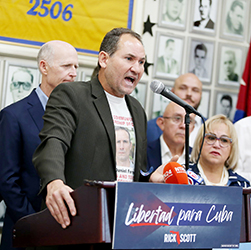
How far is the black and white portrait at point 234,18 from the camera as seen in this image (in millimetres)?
5207

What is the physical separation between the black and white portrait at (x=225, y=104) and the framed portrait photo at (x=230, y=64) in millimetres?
143

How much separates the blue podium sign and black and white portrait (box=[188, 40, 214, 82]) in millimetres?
3823

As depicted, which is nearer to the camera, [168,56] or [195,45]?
[168,56]

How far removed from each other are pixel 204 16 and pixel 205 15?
20 millimetres

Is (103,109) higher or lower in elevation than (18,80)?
lower

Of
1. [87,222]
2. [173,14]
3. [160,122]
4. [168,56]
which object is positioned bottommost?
[87,222]

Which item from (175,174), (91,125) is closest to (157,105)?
(91,125)

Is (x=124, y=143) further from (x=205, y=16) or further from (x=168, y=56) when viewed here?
(x=205, y=16)

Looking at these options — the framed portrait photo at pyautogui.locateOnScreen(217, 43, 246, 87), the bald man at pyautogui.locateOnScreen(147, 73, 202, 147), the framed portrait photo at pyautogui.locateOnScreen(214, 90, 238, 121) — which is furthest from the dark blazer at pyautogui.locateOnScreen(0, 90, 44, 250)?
the framed portrait photo at pyautogui.locateOnScreen(217, 43, 246, 87)

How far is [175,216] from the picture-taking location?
4.27ft

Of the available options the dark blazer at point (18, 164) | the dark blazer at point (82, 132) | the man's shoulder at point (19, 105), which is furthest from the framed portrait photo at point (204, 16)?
the dark blazer at point (82, 132)

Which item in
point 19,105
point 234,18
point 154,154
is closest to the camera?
point 19,105

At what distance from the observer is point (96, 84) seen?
211cm

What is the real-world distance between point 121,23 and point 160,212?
3.59 metres
